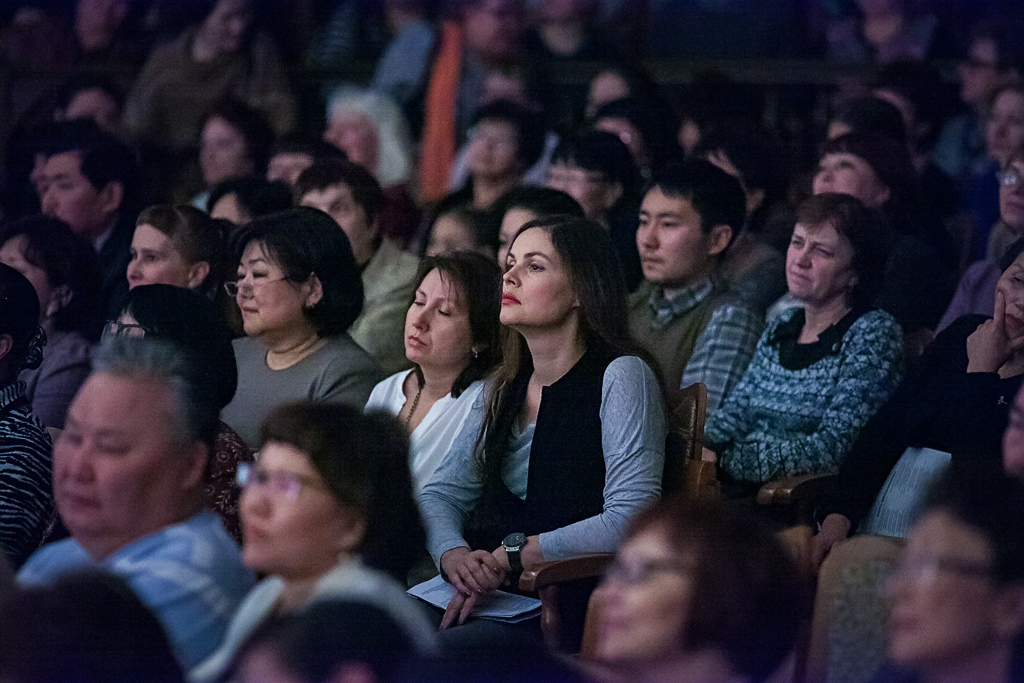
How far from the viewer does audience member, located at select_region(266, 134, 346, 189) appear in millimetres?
4578

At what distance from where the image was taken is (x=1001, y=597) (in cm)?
159

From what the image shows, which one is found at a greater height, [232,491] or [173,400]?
[173,400]

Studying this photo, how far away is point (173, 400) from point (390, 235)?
2545 millimetres

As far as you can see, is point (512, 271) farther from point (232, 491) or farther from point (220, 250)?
point (220, 250)

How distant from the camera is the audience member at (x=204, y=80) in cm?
562

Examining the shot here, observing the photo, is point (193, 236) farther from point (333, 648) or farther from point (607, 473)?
point (333, 648)

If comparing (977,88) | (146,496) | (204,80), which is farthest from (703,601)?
(204,80)

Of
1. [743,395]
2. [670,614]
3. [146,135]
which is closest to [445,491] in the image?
[743,395]

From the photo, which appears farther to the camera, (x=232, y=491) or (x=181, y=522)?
(x=232, y=491)

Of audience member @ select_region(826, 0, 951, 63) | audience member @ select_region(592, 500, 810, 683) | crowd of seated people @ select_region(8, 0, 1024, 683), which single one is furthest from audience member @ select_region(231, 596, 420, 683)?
audience member @ select_region(826, 0, 951, 63)

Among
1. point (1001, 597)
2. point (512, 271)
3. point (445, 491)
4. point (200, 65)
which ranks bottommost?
point (445, 491)

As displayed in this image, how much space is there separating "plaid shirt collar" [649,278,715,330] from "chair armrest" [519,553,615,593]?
106 centimetres

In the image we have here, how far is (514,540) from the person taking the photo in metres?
2.59

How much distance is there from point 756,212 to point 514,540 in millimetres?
1757
